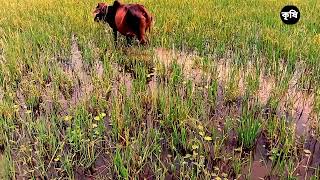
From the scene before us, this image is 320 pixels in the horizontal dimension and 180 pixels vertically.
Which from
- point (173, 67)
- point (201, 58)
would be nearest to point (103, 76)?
point (173, 67)

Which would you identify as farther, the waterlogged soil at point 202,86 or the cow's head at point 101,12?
the cow's head at point 101,12

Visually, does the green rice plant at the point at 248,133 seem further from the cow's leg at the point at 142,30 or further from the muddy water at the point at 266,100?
the cow's leg at the point at 142,30

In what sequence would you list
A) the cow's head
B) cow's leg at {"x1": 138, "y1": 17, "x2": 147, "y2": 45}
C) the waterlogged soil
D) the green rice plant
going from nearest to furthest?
the waterlogged soil < the green rice plant < cow's leg at {"x1": 138, "y1": 17, "x2": 147, "y2": 45} < the cow's head

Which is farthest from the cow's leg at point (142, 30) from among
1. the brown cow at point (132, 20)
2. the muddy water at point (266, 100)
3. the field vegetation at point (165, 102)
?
the muddy water at point (266, 100)

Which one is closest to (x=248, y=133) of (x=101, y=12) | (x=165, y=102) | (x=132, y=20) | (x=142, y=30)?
(x=165, y=102)

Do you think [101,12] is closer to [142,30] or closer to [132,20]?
[132,20]

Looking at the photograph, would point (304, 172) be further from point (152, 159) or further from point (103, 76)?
point (103, 76)

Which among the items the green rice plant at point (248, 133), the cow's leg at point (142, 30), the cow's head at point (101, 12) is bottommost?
the green rice plant at point (248, 133)

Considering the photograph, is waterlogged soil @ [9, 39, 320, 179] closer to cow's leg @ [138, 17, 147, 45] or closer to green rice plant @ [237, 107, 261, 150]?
green rice plant @ [237, 107, 261, 150]

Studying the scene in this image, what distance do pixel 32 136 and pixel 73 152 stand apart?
0.54m

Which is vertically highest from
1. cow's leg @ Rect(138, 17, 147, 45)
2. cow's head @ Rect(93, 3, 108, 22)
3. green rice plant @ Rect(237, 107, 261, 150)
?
cow's head @ Rect(93, 3, 108, 22)

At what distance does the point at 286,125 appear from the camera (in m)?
3.75

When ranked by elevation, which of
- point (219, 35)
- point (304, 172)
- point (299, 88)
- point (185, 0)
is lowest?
point (304, 172)

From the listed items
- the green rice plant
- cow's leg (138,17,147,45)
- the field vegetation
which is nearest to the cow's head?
the field vegetation
